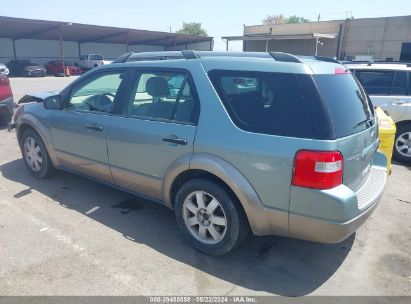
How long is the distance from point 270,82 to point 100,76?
2199mm

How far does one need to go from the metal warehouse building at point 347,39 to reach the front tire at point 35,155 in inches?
1361

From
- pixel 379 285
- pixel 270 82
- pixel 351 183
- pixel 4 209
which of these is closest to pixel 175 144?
pixel 270 82

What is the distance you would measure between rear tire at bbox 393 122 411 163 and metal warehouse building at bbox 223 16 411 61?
31.5 m

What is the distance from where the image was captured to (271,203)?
275 centimetres

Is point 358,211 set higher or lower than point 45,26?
lower

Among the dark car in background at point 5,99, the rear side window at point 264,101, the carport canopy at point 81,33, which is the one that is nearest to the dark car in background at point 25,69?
the carport canopy at point 81,33

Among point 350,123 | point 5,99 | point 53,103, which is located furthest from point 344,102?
point 5,99

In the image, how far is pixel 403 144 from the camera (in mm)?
6289

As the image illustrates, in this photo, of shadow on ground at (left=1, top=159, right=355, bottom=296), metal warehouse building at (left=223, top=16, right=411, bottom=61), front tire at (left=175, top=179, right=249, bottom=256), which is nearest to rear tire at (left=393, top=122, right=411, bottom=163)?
shadow on ground at (left=1, top=159, right=355, bottom=296)

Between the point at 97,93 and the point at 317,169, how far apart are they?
116 inches

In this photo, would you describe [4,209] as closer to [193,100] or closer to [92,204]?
[92,204]

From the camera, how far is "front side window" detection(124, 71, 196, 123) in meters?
3.22

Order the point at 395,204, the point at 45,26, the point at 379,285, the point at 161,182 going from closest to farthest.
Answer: the point at 379,285, the point at 161,182, the point at 395,204, the point at 45,26

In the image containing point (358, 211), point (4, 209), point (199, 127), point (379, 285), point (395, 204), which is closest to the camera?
point (358, 211)
